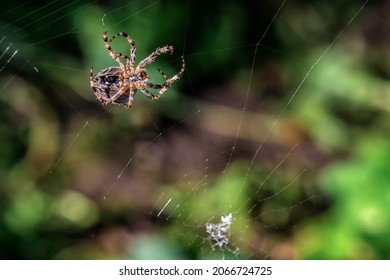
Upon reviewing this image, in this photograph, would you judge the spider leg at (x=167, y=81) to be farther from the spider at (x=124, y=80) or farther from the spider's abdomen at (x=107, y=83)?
the spider's abdomen at (x=107, y=83)

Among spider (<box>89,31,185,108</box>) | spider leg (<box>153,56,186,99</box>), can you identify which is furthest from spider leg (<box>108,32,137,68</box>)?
spider leg (<box>153,56,186,99</box>)

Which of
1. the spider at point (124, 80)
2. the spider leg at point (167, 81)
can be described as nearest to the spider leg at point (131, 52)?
the spider at point (124, 80)

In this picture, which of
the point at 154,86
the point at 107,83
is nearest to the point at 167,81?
the point at 154,86

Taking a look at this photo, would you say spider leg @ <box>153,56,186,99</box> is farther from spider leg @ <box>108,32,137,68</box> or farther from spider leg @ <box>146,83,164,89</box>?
spider leg @ <box>108,32,137,68</box>

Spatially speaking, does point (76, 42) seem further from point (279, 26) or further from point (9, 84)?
point (279, 26)

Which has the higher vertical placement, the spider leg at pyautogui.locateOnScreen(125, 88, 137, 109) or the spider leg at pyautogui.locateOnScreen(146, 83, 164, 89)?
the spider leg at pyautogui.locateOnScreen(146, 83, 164, 89)
